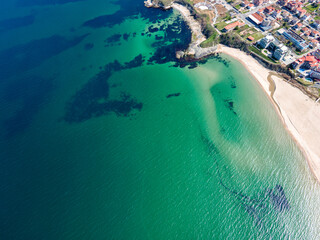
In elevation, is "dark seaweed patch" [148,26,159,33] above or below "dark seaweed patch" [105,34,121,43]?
above

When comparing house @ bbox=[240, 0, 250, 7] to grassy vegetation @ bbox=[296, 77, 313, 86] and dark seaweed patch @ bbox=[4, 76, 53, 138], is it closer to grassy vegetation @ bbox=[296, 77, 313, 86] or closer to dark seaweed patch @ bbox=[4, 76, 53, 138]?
grassy vegetation @ bbox=[296, 77, 313, 86]

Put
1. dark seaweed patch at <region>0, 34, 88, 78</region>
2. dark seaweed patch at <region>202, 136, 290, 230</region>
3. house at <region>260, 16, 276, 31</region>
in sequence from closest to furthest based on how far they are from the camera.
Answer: dark seaweed patch at <region>202, 136, 290, 230</region>, dark seaweed patch at <region>0, 34, 88, 78</region>, house at <region>260, 16, 276, 31</region>

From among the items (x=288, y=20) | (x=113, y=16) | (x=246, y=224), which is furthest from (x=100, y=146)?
(x=288, y=20)

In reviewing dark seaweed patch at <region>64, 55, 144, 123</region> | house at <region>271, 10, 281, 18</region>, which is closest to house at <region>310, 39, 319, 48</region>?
house at <region>271, 10, 281, 18</region>

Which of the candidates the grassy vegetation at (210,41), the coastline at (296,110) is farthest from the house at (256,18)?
the coastline at (296,110)

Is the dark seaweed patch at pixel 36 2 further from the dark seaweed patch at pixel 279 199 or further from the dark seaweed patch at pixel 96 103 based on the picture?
the dark seaweed patch at pixel 279 199

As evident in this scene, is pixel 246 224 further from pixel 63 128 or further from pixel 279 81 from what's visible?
pixel 63 128
